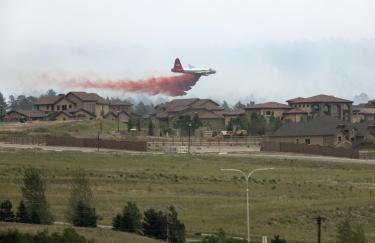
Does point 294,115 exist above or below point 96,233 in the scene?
above

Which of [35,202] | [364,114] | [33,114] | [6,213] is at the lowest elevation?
[6,213]

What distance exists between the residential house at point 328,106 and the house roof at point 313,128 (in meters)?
34.3

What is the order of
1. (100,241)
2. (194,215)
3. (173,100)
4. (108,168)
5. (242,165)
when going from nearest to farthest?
1. (100,241)
2. (194,215)
3. (108,168)
4. (242,165)
5. (173,100)

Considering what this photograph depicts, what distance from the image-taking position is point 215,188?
7869 cm

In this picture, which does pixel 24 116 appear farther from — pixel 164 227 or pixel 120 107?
pixel 164 227

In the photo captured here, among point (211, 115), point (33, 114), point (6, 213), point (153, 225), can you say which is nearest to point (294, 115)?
point (211, 115)

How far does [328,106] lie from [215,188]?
102268mm

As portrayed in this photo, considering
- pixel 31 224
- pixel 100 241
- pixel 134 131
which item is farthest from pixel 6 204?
pixel 134 131

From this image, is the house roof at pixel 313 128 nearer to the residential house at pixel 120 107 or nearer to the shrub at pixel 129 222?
the residential house at pixel 120 107

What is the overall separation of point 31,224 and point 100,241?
719 centimetres

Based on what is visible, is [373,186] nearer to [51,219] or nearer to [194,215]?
[194,215]

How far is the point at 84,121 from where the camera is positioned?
15000cm

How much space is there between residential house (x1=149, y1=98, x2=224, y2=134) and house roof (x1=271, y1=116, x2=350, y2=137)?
34.8 metres

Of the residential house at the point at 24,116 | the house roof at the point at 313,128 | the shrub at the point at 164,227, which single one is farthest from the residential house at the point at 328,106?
the shrub at the point at 164,227
